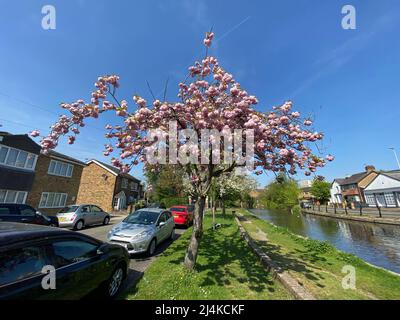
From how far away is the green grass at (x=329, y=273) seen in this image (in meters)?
4.85

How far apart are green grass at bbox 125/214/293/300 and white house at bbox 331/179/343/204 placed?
61.6 m

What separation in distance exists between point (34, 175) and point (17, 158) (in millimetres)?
2256

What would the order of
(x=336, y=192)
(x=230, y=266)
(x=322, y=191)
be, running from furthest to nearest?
1. (x=336, y=192)
2. (x=322, y=191)
3. (x=230, y=266)

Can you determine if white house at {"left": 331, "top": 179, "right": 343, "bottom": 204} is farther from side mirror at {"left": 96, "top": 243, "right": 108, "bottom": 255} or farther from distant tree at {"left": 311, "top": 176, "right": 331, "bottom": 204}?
side mirror at {"left": 96, "top": 243, "right": 108, "bottom": 255}

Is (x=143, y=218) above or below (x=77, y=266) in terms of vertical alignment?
above

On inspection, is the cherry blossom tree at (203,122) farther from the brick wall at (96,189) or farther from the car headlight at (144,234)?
the brick wall at (96,189)

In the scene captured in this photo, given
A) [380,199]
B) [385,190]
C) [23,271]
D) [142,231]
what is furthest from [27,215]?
[380,199]

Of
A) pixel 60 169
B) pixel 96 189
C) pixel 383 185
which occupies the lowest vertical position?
pixel 96 189

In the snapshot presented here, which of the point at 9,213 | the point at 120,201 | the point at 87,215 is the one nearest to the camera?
the point at 9,213

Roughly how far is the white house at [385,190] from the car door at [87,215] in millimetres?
46862

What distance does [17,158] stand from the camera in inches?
706

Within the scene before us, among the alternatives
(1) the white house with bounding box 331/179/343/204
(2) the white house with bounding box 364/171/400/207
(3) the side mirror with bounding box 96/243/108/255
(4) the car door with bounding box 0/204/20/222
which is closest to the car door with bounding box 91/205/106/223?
(4) the car door with bounding box 0/204/20/222

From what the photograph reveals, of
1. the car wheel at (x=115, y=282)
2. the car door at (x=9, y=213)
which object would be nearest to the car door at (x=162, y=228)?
the car wheel at (x=115, y=282)

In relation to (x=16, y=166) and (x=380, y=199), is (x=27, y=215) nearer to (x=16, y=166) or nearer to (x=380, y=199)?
(x=16, y=166)
